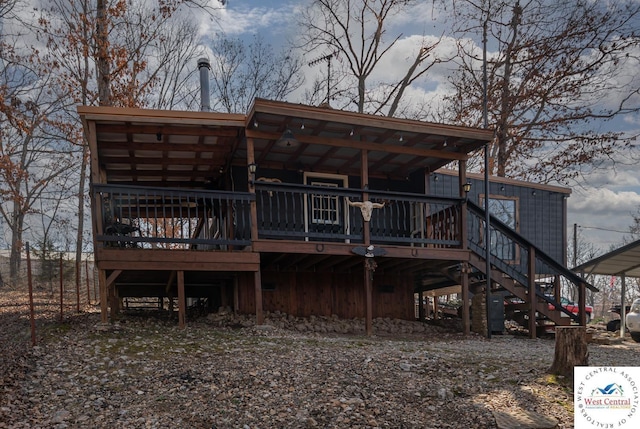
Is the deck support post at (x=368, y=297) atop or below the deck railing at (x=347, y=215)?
below

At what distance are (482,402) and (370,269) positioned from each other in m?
4.47

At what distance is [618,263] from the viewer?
43.9 feet

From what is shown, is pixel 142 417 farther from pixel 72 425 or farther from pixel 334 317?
pixel 334 317

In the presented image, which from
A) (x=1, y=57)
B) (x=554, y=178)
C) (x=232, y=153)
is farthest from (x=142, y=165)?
(x=554, y=178)

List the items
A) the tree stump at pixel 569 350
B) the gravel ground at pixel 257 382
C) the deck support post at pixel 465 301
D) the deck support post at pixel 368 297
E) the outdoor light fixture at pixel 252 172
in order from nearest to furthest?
the gravel ground at pixel 257 382
the tree stump at pixel 569 350
the outdoor light fixture at pixel 252 172
the deck support post at pixel 368 297
the deck support post at pixel 465 301

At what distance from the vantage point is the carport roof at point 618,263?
12517 millimetres

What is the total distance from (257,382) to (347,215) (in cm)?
590

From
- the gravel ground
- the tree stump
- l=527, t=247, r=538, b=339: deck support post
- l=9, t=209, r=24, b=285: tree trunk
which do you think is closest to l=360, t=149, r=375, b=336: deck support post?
the gravel ground

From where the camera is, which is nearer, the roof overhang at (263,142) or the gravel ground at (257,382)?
the gravel ground at (257,382)

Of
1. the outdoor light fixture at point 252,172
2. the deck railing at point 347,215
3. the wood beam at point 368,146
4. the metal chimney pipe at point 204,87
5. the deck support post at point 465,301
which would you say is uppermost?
the metal chimney pipe at point 204,87

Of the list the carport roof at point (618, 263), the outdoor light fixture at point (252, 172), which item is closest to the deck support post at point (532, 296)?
the carport roof at point (618, 263)

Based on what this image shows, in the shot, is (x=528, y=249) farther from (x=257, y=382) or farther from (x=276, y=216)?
(x=257, y=382)

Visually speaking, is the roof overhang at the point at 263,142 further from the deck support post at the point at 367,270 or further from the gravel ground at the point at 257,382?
the gravel ground at the point at 257,382

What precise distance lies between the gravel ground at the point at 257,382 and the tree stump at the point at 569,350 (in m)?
0.17
